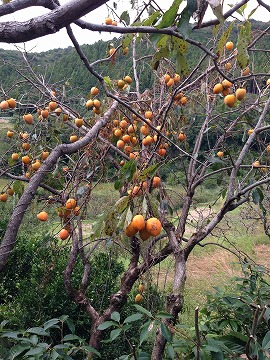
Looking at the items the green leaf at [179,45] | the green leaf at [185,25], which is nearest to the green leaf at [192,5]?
the green leaf at [185,25]

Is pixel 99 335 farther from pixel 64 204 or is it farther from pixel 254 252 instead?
pixel 254 252

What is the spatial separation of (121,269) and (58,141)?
4.13 feet

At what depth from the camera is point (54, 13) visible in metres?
0.55

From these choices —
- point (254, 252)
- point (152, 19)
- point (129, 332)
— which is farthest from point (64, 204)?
point (254, 252)

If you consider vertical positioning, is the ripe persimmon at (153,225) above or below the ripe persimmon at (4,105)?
below

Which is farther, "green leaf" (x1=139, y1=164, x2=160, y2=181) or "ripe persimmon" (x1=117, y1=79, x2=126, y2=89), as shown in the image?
"ripe persimmon" (x1=117, y1=79, x2=126, y2=89)

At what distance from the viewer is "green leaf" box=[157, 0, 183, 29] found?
629mm

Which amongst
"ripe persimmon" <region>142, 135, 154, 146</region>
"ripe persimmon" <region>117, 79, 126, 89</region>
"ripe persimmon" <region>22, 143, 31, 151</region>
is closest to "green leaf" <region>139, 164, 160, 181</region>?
"ripe persimmon" <region>142, 135, 154, 146</region>

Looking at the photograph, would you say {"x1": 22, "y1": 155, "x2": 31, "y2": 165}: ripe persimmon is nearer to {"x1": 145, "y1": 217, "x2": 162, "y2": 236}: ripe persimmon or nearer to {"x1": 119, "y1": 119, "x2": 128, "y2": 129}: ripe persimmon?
{"x1": 119, "y1": 119, "x2": 128, "y2": 129}: ripe persimmon

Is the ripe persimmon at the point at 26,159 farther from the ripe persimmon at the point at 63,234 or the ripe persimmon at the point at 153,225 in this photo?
the ripe persimmon at the point at 153,225

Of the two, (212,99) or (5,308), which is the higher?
(212,99)

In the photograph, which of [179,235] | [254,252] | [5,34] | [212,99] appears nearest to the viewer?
[5,34]

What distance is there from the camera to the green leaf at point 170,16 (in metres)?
0.63

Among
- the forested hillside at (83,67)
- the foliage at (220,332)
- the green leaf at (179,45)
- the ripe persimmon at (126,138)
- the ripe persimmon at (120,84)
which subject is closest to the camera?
the green leaf at (179,45)
